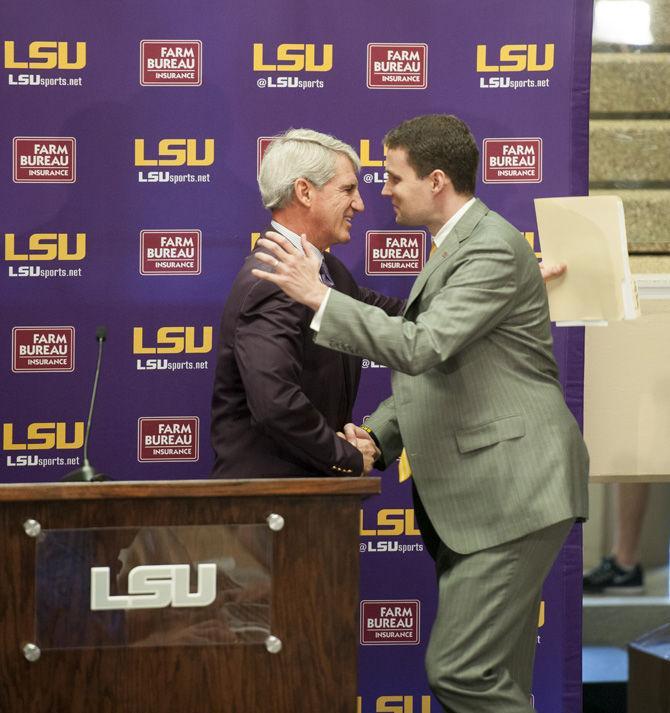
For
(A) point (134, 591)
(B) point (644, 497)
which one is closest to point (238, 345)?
(A) point (134, 591)

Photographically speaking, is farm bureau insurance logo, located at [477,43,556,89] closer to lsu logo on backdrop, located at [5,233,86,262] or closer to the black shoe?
lsu logo on backdrop, located at [5,233,86,262]

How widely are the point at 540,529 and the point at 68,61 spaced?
2.30 m

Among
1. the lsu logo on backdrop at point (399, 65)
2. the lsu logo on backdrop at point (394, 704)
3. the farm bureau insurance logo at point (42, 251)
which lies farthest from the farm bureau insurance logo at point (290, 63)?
the lsu logo on backdrop at point (394, 704)

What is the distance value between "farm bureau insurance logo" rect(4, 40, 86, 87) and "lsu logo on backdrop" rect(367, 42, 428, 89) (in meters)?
1.01

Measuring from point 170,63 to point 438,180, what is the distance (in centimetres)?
141

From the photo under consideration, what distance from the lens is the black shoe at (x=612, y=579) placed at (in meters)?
4.58

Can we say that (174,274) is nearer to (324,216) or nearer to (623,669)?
(324,216)

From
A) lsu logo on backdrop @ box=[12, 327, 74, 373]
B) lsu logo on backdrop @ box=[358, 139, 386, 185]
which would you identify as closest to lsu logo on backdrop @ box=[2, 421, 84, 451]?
lsu logo on backdrop @ box=[12, 327, 74, 373]

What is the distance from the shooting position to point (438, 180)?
2764mm

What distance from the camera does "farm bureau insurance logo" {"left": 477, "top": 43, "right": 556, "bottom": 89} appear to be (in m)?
3.80

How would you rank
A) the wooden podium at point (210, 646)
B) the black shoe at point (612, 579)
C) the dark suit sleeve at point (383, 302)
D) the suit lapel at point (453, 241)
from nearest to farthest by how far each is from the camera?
the wooden podium at point (210, 646) → the suit lapel at point (453, 241) → the dark suit sleeve at point (383, 302) → the black shoe at point (612, 579)

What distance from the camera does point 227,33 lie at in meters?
3.77

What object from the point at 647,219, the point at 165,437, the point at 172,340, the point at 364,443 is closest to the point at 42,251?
the point at 172,340

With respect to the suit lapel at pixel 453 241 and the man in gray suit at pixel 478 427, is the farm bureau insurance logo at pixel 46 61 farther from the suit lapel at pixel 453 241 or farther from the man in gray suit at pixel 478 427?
the suit lapel at pixel 453 241
